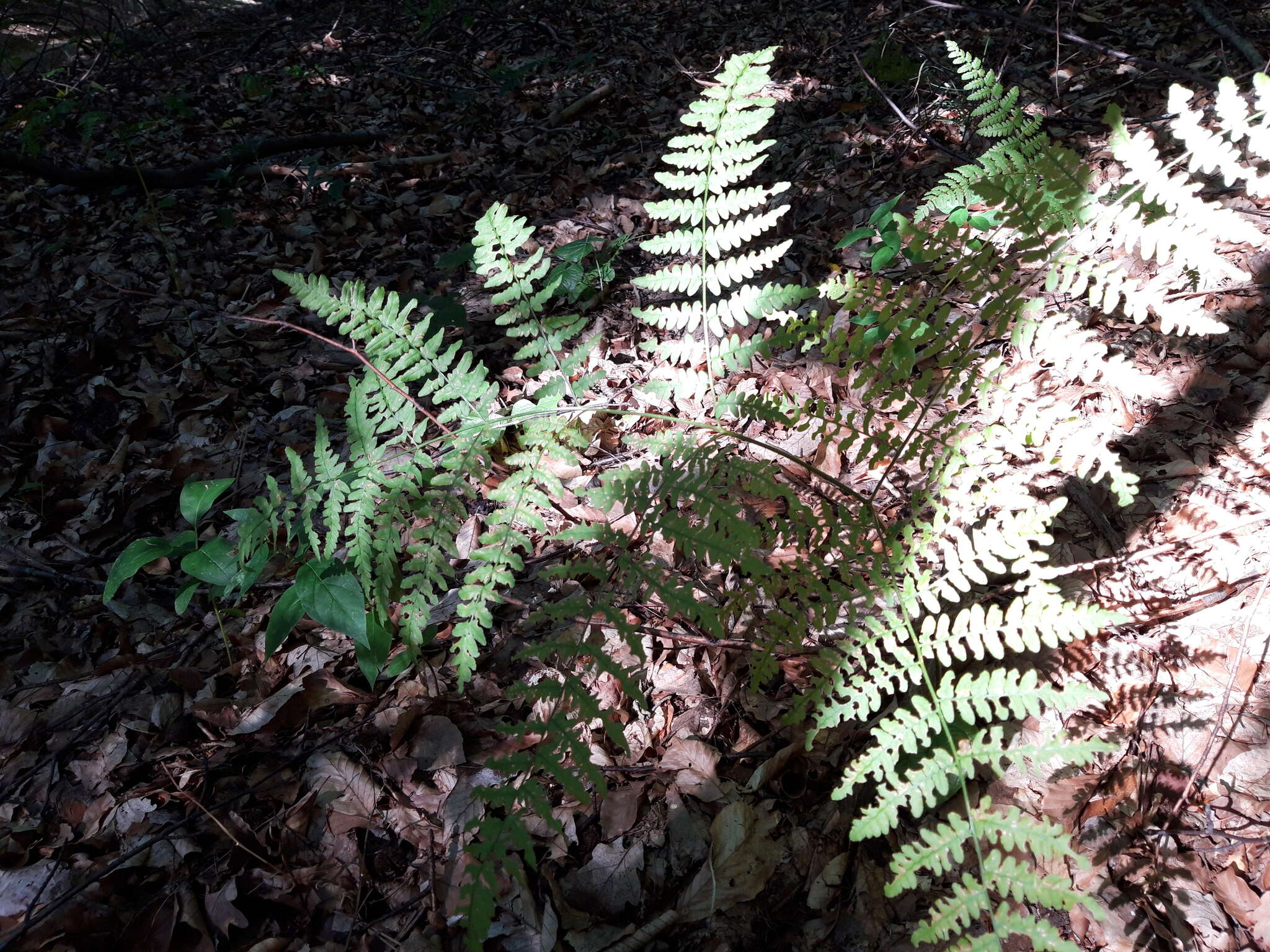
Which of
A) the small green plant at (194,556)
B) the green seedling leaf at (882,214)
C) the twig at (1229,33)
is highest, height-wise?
the twig at (1229,33)

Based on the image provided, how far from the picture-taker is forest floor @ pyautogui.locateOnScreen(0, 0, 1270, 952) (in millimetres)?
1853

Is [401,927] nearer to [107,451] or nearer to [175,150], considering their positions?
[107,451]

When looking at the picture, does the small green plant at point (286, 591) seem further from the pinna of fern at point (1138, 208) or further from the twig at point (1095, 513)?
the twig at point (1095, 513)

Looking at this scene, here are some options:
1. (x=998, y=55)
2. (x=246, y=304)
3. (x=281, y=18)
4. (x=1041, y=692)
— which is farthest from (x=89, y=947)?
(x=281, y=18)

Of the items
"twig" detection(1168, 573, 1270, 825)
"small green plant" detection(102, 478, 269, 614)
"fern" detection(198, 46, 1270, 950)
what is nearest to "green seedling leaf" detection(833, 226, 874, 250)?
"fern" detection(198, 46, 1270, 950)

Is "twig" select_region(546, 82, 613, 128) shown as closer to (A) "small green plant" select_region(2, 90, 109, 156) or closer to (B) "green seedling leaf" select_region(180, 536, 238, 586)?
(A) "small green plant" select_region(2, 90, 109, 156)

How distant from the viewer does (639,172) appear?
5098 mm

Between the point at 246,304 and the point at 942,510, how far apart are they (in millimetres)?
4169

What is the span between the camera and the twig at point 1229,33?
4047mm

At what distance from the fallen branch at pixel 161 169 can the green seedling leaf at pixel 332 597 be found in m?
4.29

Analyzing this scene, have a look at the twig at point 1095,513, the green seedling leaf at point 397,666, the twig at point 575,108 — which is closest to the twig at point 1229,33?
the twig at point 1095,513

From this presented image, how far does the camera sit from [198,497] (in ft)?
8.11

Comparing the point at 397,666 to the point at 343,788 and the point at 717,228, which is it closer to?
the point at 343,788

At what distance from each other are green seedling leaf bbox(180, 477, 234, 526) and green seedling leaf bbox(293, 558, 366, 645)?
1.72 feet
